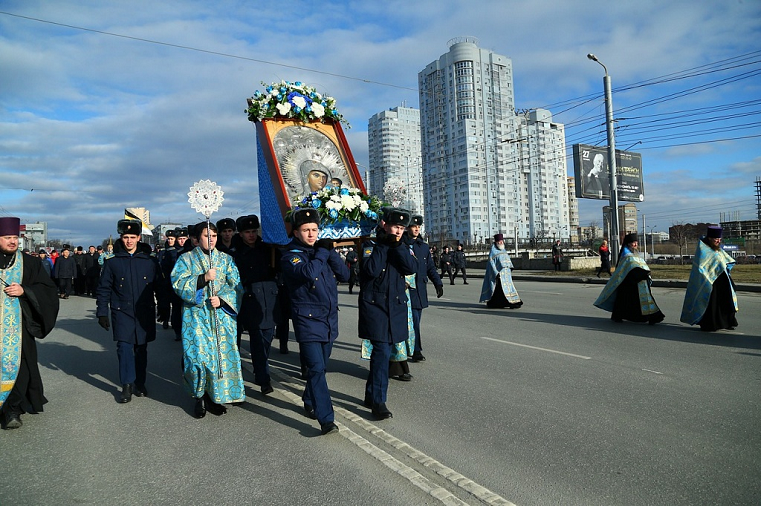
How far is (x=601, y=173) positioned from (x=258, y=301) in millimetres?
28350

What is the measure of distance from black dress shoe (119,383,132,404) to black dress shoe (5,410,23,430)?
37.5 inches

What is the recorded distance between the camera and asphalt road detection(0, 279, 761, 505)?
3.42 m

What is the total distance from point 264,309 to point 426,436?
2413 mm

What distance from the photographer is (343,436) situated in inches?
173

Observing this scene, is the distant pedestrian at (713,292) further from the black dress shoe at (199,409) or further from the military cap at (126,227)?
the military cap at (126,227)

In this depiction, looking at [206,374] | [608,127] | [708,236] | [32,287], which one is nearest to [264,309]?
[206,374]

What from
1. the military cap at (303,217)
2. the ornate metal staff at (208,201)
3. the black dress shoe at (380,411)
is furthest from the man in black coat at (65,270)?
the black dress shoe at (380,411)

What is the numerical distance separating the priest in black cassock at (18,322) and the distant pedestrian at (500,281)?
9418mm

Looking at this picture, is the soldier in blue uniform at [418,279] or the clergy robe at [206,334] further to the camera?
the soldier in blue uniform at [418,279]

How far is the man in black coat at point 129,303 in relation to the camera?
585 cm

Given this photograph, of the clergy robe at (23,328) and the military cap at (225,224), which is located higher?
the military cap at (225,224)

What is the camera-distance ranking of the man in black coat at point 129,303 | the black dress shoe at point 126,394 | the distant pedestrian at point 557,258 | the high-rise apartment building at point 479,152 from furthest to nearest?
1. the high-rise apartment building at point 479,152
2. the distant pedestrian at point 557,258
3. the man in black coat at point 129,303
4. the black dress shoe at point 126,394

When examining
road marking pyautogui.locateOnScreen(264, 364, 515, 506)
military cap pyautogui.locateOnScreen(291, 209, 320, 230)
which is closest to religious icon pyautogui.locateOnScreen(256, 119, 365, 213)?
military cap pyautogui.locateOnScreen(291, 209, 320, 230)

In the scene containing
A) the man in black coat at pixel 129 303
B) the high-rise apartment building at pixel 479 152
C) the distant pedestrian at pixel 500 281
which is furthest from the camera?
the high-rise apartment building at pixel 479 152
